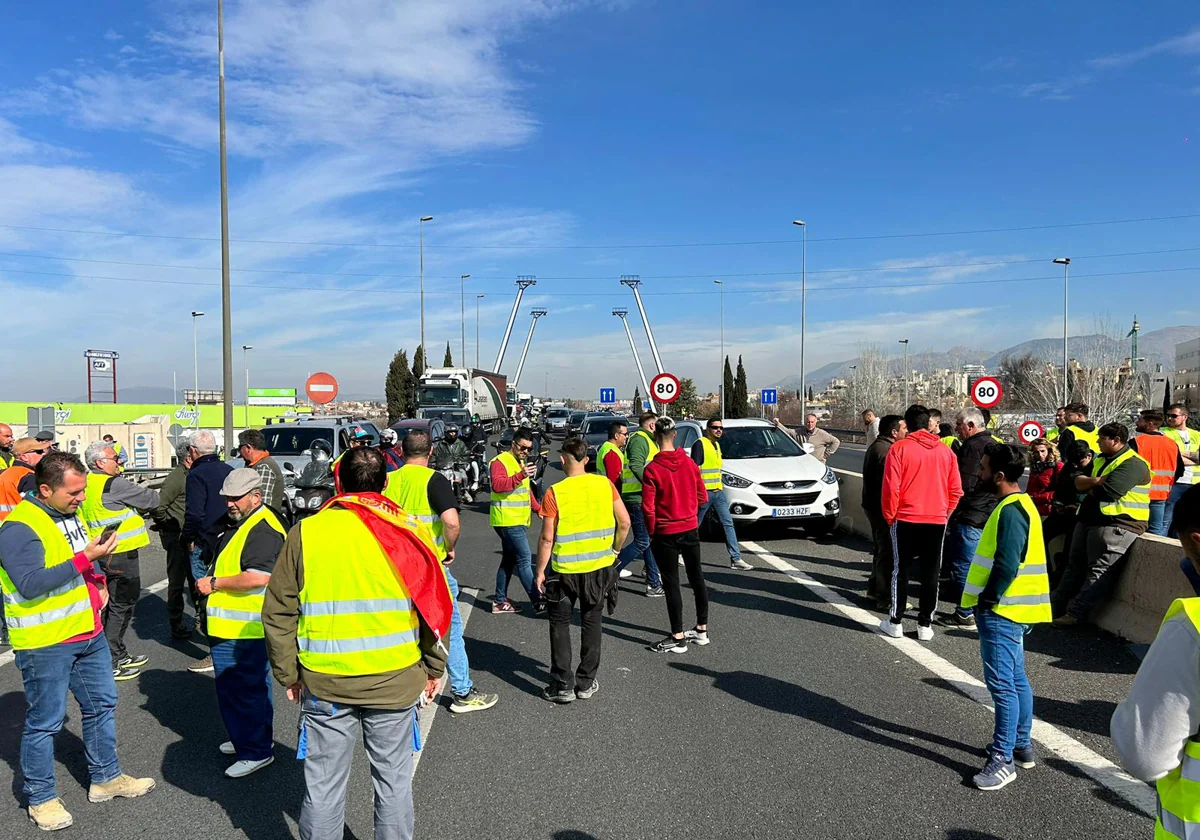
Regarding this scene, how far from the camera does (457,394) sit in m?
38.4

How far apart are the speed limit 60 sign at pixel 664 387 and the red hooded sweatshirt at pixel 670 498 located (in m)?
11.0

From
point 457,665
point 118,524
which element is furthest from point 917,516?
point 118,524

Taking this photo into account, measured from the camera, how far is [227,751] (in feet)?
16.3

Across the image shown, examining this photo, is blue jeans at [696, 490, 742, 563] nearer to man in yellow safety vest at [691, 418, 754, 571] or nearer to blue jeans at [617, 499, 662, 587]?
man in yellow safety vest at [691, 418, 754, 571]

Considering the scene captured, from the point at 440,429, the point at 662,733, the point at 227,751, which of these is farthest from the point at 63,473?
the point at 440,429

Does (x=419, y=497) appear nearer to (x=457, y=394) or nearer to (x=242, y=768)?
(x=242, y=768)

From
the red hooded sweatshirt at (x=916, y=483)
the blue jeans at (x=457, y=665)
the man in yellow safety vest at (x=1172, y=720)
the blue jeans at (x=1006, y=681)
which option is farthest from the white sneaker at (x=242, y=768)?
the red hooded sweatshirt at (x=916, y=483)

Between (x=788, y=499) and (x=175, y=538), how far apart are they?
8.00 m

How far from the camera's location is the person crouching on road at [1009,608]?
14.6ft

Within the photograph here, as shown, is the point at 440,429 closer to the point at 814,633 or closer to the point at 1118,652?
the point at 814,633

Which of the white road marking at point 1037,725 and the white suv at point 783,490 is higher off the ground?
the white suv at point 783,490

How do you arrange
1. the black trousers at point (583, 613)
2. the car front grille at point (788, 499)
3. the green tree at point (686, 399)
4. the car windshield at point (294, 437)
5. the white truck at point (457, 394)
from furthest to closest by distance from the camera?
the green tree at point (686, 399) < the white truck at point (457, 394) < the car windshield at point (294, 437) < the car front grille at point (788, 499) < the black trousers at point (583, 613)

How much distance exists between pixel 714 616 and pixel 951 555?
7.76ft

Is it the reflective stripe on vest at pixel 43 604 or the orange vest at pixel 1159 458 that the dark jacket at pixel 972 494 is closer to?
the orange vest at pixel 1159 458
